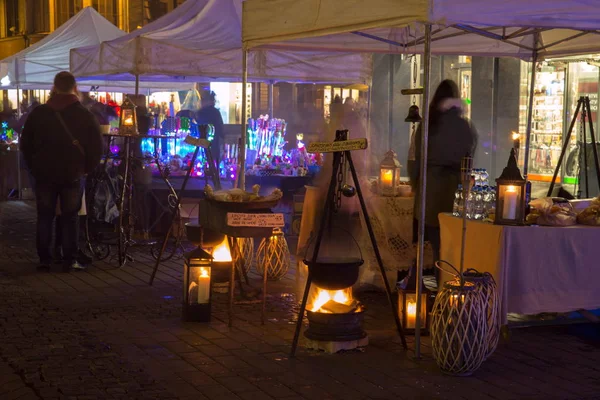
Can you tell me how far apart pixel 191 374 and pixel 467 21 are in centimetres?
276

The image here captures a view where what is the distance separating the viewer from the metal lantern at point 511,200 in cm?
604

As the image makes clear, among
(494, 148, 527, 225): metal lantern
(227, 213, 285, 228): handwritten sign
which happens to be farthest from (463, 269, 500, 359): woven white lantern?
(227, 213, 285, 228): handwritten sign

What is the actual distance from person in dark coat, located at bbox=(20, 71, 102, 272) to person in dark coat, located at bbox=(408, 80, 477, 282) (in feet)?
11.4

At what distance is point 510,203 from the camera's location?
604 centimetres

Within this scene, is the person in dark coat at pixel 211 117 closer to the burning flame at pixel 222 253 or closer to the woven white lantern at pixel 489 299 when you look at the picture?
the burning flame at pixel 222 253

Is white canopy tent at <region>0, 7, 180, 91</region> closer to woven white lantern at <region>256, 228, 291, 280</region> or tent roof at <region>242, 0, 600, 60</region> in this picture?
woven white lantern at <region>256, 228, 291, 280</region>

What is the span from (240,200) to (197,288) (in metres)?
0.75

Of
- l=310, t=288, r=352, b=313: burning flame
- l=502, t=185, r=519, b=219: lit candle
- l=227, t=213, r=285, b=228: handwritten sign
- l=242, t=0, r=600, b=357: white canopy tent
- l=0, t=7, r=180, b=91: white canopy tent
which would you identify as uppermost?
l=0, t=7, r=180, b=91: white canopy tent

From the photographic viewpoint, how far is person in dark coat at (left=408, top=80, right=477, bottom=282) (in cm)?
722

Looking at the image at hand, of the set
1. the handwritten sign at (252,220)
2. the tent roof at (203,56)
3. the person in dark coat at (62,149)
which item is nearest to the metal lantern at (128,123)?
the person in dark coat at (62,149)

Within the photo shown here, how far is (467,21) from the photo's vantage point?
18.2 feet

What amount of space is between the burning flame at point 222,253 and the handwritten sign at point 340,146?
6.89ft

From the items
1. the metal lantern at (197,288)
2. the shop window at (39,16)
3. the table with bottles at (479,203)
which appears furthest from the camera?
the shop window at (39,16)

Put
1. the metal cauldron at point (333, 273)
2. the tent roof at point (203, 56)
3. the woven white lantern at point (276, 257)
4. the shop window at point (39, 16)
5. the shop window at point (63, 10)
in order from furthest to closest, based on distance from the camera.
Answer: the shop window at point (39, 16), the shop window at point (63, 10), the tent roof at point (203, 56), the woven white lantern at point (276, 257), the metal cauldron at point (333, 273)
